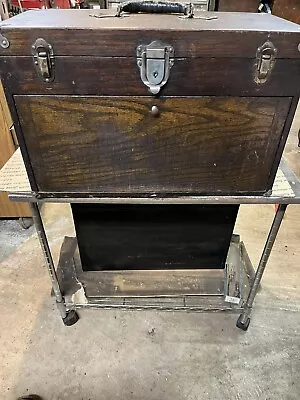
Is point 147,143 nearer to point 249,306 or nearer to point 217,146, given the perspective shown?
point 217,146

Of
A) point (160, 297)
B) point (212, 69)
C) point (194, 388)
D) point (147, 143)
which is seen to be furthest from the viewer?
point (160, 297)

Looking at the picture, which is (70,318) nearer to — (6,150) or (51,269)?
(51,269)

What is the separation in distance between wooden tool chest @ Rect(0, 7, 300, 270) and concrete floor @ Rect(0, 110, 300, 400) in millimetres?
627

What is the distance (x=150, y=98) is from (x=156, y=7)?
275 mm

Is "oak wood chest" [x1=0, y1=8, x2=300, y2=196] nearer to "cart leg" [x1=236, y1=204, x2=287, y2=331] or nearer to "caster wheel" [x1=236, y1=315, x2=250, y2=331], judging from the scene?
"cart leg" [x1=236, y1=204, x2=287, y2=331]

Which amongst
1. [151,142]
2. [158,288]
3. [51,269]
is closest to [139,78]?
[151,142]

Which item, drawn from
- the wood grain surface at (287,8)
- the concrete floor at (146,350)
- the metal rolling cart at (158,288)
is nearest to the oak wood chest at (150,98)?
the metal rolling cart at (158,288)

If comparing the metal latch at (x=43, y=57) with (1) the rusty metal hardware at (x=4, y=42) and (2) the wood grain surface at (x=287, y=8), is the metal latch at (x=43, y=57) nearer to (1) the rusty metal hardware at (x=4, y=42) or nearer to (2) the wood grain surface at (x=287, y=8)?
(1) the rusty metal hardware at (x=4, y=42)

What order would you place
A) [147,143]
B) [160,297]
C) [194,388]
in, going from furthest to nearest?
[160,297], [194,388], [147,143]

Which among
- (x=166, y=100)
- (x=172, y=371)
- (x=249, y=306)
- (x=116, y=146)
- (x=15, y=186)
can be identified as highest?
(x=166, y=100)

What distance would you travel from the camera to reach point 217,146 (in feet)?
2.85

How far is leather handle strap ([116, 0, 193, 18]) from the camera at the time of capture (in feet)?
2.90

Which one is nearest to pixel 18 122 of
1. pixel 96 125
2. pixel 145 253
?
pixel 96 125

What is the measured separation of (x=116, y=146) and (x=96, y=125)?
0.07m
